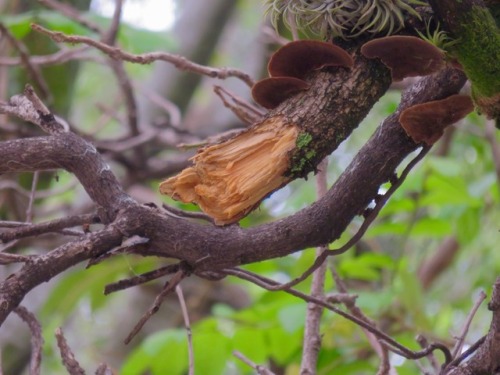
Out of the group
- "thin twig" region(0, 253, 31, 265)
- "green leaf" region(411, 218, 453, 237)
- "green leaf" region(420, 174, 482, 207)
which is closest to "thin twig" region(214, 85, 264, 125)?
"thin twig" region(0, 253, 31, 265)

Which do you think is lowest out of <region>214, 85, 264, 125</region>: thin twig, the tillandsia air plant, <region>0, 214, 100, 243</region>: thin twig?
<region>0, 214, 100, 243</region>: thin twig

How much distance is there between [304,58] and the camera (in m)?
0.65

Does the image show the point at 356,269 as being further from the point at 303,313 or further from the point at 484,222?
the point at 484,222

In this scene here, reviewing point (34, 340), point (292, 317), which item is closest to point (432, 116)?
point (34, 340)

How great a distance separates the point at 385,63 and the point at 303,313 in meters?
0.78

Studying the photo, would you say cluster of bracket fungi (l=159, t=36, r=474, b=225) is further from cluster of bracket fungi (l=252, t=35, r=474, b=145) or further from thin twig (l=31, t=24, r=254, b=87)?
thin twig (l=31, t=24, r=254, b=87)

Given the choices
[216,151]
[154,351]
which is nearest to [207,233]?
[216,151]

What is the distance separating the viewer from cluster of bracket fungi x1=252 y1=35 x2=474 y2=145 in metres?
0.63

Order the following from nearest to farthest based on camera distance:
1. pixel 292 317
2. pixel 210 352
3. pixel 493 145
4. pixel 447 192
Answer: pixel 292 317 < pixel 210 352 < pixel 447 192 < pixel 493 145

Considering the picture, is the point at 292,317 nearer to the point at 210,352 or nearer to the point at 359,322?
the point at 210,352

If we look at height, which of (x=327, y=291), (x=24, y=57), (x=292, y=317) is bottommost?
(x=292, y=317)

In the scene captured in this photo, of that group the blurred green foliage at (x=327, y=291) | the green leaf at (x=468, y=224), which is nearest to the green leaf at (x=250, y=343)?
the blurred green foliage at (x=327, y=291)

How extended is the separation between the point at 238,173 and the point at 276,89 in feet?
0.28

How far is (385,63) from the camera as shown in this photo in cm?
65
